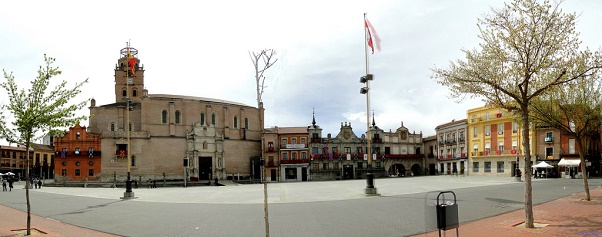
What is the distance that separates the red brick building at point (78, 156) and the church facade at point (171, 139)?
1358 millimetres

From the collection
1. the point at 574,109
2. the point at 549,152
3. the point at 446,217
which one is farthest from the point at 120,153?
the point at 549,152

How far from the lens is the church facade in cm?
5875

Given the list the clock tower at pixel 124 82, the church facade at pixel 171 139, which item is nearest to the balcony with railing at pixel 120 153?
the church facade at pixel 171 139

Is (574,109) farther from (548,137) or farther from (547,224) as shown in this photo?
(548,137)

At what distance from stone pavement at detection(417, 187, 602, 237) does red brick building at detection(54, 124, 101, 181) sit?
57636mm

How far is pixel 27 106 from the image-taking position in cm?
1347

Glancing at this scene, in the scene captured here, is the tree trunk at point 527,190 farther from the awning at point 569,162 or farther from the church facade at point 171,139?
the church facade at point 171,139

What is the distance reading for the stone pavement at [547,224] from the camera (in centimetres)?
1082

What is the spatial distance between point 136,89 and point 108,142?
50.6ft

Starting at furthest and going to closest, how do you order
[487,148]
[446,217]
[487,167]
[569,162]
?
[487,148], [487,167], [569,162], [446,217]

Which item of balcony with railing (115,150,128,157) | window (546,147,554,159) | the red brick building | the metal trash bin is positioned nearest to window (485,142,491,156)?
window (546,147,554,159)

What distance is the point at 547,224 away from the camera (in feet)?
39.5

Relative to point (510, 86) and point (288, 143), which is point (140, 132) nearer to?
point (288, 143)

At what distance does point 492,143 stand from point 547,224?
53429 mm
